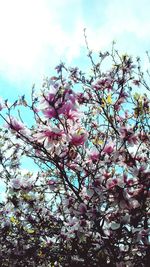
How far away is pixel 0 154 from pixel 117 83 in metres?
3.12

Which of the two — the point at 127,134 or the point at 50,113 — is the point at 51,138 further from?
the point at 127,134

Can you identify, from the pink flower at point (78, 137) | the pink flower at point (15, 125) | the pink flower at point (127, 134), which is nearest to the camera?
the pink flower at point (78, 137)

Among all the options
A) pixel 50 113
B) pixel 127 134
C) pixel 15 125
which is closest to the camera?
pixel 50 113

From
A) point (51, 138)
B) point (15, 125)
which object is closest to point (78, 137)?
point (51, 138)

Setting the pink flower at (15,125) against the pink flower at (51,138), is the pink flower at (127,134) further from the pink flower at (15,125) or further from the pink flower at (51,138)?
the pink flower at (15,125)

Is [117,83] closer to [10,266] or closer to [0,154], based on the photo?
[0,154]

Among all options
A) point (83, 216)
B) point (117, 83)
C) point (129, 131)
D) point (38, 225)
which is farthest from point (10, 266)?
point (117, 83)

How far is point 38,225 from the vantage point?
4.98 m

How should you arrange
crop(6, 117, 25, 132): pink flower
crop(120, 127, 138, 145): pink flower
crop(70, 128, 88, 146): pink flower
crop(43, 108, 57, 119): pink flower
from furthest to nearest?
crop(120, 127, 138, 145): pink flower, crop(6, 117, 25, 132): pink flower, crop(70, 128, 88, 146): pink flower, crop(43, 108, 57, 119): pink flower

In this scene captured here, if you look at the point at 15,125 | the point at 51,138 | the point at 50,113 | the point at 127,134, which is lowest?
the point at 51,138

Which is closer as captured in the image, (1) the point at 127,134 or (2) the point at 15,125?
(2) the point at 15,125

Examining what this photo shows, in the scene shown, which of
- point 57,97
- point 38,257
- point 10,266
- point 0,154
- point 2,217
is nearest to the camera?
point 57,97

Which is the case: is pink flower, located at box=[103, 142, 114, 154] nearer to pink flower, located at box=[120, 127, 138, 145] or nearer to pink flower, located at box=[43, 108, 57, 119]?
pink flower, located at box=[120, 127, 138, 145]

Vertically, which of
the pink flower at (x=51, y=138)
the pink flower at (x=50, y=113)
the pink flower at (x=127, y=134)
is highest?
the pink flower at (x=127, y=134)
